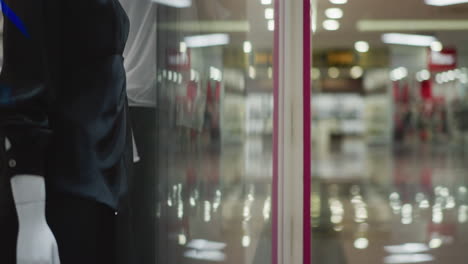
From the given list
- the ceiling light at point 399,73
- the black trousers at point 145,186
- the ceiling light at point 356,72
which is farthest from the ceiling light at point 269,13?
the ceiling light at point 356,72

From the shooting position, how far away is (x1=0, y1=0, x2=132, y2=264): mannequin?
3.17ft

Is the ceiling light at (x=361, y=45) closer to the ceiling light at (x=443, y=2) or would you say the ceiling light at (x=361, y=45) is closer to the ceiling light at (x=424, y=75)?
the ceiling light at (x=424, y=75)

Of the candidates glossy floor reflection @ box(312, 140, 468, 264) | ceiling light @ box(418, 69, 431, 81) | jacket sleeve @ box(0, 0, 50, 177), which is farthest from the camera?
ceiling light @ box(418, 69, 431, 81)

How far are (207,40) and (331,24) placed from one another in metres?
9.15

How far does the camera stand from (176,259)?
6.72ft

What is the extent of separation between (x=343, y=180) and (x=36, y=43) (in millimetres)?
8050

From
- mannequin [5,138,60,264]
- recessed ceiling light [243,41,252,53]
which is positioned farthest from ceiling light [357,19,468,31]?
mannequin [5,138,60,264]

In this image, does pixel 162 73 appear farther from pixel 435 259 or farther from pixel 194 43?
pixel 435 259

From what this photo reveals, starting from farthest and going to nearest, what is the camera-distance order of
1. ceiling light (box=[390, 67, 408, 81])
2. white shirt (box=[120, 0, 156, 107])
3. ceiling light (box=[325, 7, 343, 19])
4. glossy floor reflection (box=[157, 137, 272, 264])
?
ceiling light (box=[390, 67, 408, 81]) < ceiling light (box=[325, 7, 343, 19]) < glossy floor reflection (box=[157, 137, 272, 264]) < white shirt (box=[120, 0, 156, 107])

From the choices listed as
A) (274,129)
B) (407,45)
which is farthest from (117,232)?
→ (407,45)

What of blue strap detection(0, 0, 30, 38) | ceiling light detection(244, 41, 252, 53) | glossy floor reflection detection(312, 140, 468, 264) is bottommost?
glossy floor reflection detection(312, 140, 468, 264)

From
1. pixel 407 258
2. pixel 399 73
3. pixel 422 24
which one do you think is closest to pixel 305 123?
pixel 407 258

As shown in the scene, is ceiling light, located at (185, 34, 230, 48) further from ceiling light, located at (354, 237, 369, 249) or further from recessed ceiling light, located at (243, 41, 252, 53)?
ceiling light, located at (354, 237, 369, 249)

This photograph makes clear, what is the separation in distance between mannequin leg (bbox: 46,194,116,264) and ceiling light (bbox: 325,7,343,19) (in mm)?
8314
